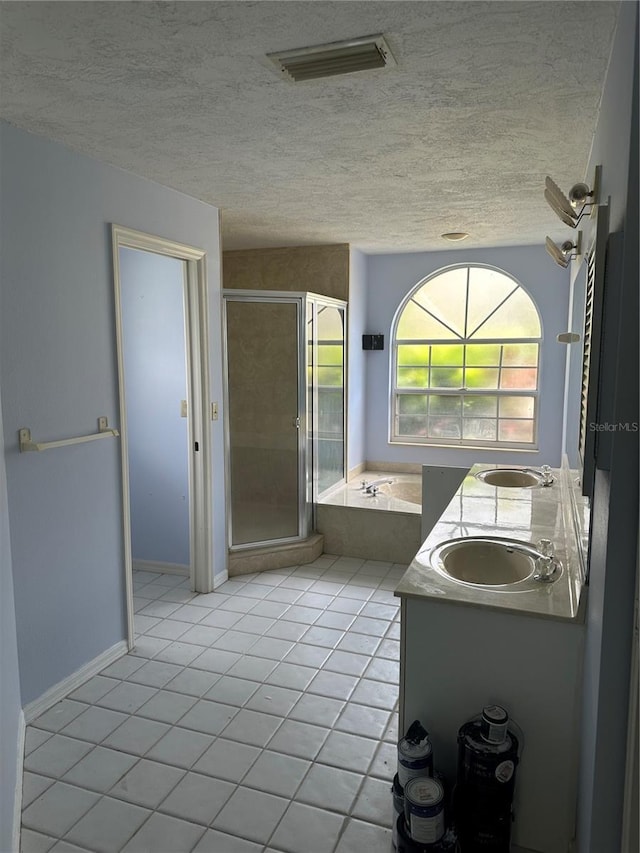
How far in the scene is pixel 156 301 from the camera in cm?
380

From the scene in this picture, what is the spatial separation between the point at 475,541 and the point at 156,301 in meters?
2.56

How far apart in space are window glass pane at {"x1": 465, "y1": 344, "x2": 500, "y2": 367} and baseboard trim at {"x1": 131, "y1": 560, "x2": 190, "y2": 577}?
2.99 meters

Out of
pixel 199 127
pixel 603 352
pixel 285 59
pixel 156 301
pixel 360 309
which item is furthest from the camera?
pixel 360 309

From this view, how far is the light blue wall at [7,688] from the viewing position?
1.71 m

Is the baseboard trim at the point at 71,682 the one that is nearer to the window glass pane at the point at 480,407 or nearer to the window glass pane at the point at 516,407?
the window glass pane at the point at 480,407

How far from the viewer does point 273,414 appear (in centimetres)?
429

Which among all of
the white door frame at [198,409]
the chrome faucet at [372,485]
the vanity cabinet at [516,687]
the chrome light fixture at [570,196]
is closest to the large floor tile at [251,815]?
the vanity cabinet at [516,687]

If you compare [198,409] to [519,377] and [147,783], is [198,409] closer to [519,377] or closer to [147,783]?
[147,783]

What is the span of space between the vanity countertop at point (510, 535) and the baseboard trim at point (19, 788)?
1398 mm

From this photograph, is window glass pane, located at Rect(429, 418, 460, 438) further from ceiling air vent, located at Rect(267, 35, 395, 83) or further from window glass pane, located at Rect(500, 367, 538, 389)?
ceiling air vent, located at Rect(267, 35, 395, 83)

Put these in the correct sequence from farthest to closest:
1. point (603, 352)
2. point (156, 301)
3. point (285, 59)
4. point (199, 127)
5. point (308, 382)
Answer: point (308, 382) < point (156, 301) < point (199, 127) < point (285, 59) < point (603, 352)

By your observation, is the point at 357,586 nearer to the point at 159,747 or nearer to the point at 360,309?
the point at 159,747

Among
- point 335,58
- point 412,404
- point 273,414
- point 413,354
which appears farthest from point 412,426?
point 335,58

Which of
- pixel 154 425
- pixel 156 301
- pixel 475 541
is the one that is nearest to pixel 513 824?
pixel 475 541
